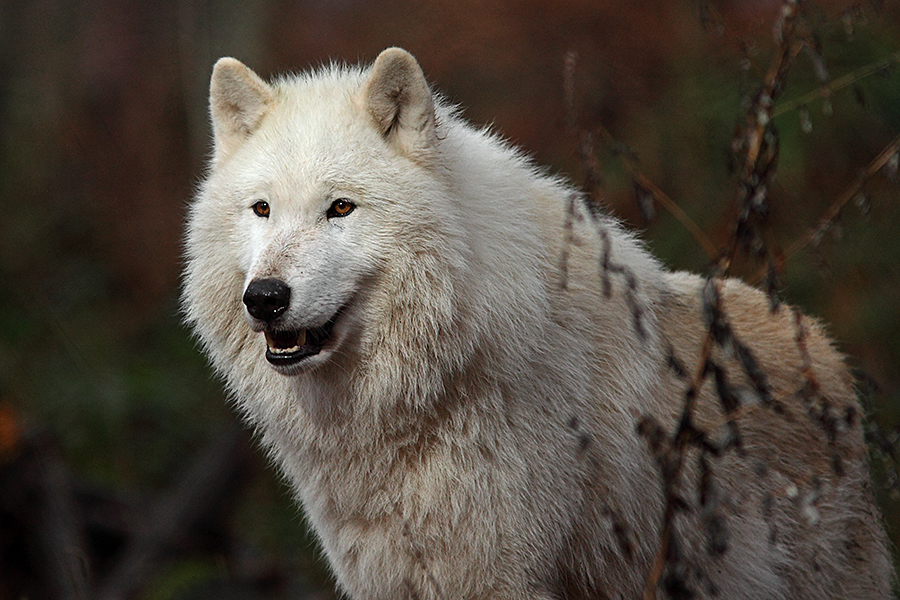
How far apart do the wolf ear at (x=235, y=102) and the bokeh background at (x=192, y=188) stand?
0.79 m

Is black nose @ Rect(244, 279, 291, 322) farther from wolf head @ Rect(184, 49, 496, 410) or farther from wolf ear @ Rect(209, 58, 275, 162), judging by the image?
wolf ear @ Rect(209, 58, 275, 162)

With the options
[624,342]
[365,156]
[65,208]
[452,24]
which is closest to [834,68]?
[624,342]

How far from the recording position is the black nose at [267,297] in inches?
116

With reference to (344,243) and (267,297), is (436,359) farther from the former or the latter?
(267,297)

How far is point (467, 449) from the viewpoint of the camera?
10.6 ft

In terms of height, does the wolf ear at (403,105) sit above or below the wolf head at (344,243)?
above

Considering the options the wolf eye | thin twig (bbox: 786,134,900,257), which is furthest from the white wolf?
thin twig (bbox: 786,134,900,257)

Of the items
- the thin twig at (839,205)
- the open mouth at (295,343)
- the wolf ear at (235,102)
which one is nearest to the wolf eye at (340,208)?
the open mouth at (295,343)

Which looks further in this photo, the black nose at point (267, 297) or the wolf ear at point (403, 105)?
the wolf ear at point (403, 105)

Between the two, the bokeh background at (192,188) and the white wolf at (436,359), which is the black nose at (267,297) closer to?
the white wolf at (436,359)

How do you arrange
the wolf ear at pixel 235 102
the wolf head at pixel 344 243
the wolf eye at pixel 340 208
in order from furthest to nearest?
the wolf ear at pixel 235 102 < the wolf eye at pixel 340 208 < the wolf head at pixel 344 243

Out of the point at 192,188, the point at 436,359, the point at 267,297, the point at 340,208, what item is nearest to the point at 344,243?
the point at 340,208

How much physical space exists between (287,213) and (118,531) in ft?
18.1

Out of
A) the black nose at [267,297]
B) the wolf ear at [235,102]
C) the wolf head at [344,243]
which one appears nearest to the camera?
the black nose at [267,297]
